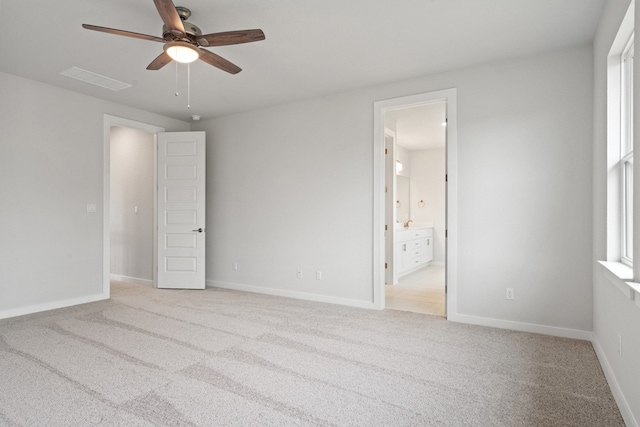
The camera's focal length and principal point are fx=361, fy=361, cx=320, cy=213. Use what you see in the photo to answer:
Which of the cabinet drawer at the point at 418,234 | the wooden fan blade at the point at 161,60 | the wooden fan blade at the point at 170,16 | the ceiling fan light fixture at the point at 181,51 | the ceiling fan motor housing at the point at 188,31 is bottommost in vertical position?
the cabinet drawer at the point at 418,234

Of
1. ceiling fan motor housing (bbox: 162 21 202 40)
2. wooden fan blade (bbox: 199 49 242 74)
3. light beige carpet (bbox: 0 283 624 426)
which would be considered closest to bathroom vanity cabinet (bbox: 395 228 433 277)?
light beige carpet (bbox: 0 283 624 426)

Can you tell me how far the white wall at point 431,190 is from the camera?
816cm

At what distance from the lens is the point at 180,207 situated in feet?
18.1

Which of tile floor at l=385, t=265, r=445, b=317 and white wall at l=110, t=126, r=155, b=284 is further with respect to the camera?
white wall at l=110, t=126, r=155, b=284

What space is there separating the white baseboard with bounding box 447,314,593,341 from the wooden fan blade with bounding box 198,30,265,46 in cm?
324

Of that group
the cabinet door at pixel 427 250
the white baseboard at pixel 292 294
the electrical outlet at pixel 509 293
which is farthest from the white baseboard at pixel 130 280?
the cabinet door at pixel 427 250

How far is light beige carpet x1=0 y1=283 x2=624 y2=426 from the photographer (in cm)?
202

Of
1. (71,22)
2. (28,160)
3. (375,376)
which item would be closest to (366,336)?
(375,376)

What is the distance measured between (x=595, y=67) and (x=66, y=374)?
4789 millimetres

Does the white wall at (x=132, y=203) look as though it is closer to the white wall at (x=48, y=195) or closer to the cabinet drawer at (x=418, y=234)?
the white wall at (x=48, y=195)

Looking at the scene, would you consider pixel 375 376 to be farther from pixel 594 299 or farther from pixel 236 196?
pixel 236 196

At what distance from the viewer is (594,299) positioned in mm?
3139

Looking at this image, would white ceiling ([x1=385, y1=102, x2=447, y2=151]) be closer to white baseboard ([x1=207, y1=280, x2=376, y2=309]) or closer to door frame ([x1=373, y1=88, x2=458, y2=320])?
door frame ([x1=373, y1=88, x2=458, y2=320])

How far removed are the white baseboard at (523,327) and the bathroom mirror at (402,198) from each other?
15.2 ft
